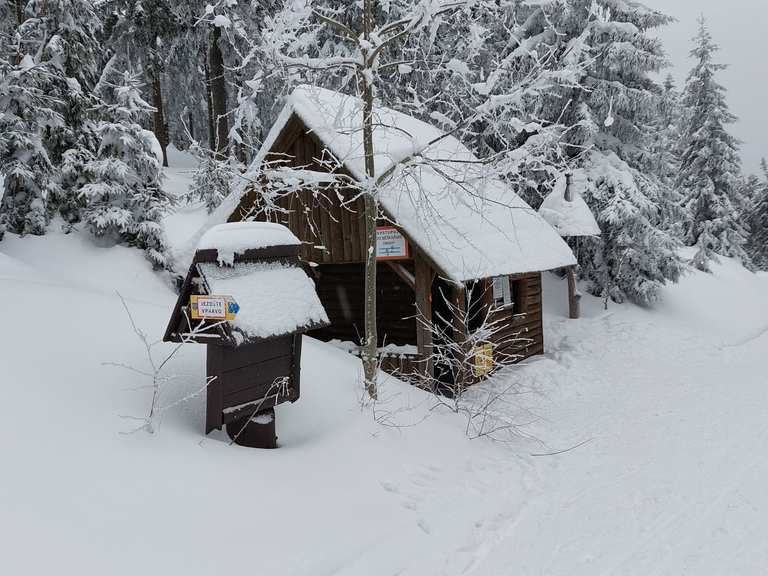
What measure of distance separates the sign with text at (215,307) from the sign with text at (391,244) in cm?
481

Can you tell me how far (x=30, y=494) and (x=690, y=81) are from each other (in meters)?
32.5

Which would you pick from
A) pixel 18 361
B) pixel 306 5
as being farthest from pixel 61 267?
pixel 306 5

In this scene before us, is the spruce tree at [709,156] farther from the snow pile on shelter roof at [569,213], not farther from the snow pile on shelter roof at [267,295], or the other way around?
the snow pile on shelter roof at [267,295]

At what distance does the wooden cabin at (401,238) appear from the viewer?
861 centimetres

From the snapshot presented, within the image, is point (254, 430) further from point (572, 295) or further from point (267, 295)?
point (572, 295)

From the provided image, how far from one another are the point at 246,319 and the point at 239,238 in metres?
0.86

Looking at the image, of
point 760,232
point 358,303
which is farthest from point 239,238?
point 760,232

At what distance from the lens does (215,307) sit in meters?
4.90

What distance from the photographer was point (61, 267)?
37.3 feet

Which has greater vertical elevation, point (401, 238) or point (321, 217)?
point (321, 217)

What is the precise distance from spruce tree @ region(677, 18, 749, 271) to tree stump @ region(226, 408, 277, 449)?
26864mm

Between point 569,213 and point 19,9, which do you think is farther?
point 569,213

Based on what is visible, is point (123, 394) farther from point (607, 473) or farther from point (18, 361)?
point (607, 473)

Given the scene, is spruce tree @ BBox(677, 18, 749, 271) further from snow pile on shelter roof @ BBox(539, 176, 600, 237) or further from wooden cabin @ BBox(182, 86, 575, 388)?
wooden cabin @ BBox(182, 86, 575, 388)
